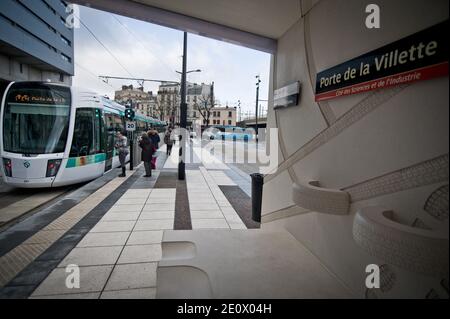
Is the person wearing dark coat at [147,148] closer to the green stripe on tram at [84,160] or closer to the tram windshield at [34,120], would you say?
the green stripe on tram at [84,160]

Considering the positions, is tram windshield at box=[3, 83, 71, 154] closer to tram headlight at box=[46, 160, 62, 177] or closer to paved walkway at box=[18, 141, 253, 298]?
tram headlight at box=[46, 160, 62, 177]

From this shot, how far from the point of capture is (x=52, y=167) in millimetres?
7613

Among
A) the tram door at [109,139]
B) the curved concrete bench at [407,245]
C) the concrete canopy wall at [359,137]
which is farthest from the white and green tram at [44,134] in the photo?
the curved concrete bench at [407,245]

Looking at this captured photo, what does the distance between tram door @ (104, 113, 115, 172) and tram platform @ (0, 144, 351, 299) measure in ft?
12.4

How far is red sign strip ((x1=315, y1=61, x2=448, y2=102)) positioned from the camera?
5.08ft

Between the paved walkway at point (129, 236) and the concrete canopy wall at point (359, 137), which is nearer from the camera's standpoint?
the concrete canopy wall at point (359, 137)

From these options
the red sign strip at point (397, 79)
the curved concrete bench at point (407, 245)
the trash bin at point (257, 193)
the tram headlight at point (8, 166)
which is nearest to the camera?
the curved concrete bench at point (407, 245)

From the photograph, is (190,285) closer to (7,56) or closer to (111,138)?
(111,138)

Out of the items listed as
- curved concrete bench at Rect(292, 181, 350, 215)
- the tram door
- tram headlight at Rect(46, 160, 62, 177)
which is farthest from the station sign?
the tram door

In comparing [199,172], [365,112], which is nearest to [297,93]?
[365,112]

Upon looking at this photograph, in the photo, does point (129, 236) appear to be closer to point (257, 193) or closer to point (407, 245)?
point (257, 193)

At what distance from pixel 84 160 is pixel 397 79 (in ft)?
29.5

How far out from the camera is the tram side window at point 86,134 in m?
8.21

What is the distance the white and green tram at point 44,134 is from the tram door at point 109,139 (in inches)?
67.9
